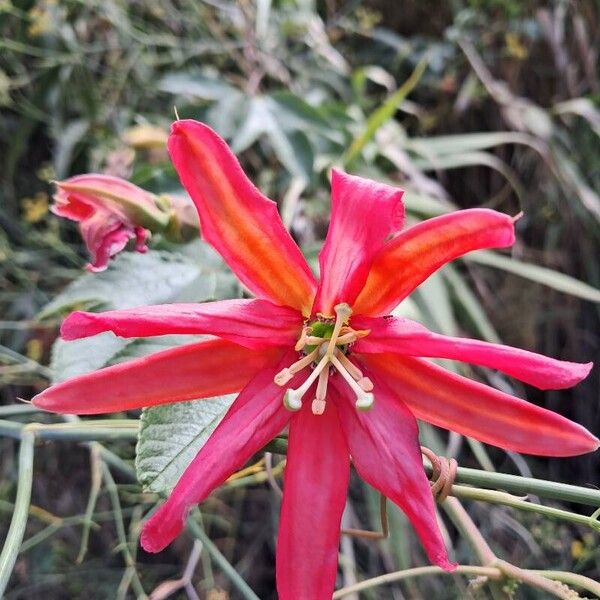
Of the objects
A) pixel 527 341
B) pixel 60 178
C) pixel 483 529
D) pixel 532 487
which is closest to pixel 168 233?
pixel 532 487

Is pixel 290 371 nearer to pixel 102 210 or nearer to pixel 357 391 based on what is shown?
pixel 357 391

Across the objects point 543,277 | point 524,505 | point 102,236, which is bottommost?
point 524,505

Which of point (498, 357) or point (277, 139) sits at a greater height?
point (277, 139)

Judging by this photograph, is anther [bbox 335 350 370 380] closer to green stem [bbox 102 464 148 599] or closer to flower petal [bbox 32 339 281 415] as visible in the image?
flower petal [bbox 32 339 281 415]

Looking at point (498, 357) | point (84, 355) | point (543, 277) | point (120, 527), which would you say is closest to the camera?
point (498, 357)

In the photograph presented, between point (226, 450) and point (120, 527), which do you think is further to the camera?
point (120, 527)

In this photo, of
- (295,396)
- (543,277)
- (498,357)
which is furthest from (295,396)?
(543,277)

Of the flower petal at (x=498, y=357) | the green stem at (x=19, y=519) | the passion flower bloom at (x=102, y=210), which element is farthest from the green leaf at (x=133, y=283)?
the flower petal at (x=498, y=357)

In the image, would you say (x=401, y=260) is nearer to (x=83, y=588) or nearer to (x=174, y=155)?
(x=174, y=155)
